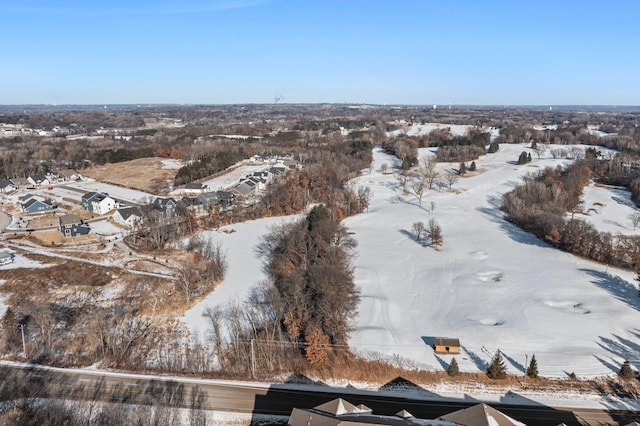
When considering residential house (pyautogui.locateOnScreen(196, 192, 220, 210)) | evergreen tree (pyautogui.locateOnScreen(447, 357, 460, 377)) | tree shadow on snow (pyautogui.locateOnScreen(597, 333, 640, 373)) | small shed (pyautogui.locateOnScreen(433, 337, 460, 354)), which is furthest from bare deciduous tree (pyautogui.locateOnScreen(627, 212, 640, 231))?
residential house (pyautogui.locateOnScreen(196, 192, 220, 210))

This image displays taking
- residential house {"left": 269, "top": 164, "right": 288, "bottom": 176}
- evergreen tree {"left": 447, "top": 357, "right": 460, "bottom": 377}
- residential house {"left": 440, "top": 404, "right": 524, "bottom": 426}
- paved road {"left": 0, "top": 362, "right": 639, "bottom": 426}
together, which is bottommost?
paved road {"left": 0, "top": 362, "right": 639, "bottom": 426}

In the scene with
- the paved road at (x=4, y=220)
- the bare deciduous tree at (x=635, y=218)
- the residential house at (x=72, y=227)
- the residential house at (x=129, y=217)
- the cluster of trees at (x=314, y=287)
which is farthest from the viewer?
the paved road at (x=4, y=220)

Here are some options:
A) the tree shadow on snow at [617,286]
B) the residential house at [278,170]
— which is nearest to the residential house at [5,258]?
the residential house at [278,170]

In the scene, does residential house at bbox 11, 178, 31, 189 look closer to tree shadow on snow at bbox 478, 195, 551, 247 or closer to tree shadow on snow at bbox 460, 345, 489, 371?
tree shadow on snow at bbox 478, 195, 551, 247

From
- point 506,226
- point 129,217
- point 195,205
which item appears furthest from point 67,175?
point 506,226

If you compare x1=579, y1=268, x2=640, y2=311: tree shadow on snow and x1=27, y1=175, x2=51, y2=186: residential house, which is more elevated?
x1=27, y1=175, x2=51, y2=186: residential house

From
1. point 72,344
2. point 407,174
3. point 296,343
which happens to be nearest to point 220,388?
point 296,343

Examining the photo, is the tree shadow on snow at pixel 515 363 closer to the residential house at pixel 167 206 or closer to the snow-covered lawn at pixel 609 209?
the snow-covered lawn at pixel 609 209
